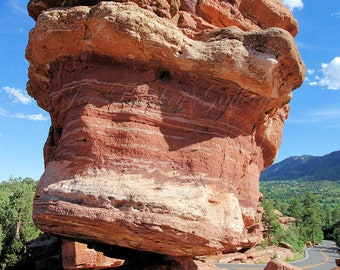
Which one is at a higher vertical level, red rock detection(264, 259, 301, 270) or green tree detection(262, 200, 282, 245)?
red rock detection(264, 259, 301, 270)

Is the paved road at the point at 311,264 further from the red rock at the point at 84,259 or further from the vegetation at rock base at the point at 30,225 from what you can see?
the red rock at the point at 84,259

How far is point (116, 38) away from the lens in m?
7.36

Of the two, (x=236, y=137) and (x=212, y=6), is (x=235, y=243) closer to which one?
(x=236, y=137)

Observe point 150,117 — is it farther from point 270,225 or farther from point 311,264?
point 270,225

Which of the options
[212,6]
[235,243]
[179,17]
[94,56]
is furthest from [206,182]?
[212,6]

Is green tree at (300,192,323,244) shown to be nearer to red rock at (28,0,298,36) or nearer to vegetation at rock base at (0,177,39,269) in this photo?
vegetation at rock base at (0,177,39,269)

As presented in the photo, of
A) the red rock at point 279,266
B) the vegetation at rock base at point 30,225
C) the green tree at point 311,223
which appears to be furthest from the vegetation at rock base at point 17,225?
the green tree at point 311,223

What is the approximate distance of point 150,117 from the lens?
7.70 meters

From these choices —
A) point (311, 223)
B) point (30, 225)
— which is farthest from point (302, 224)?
point (30, 225)

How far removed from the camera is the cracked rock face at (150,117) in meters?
6.74

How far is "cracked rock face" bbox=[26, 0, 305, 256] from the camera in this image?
6.74 m

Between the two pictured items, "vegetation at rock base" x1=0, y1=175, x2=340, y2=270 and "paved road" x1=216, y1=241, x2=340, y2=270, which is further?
"paved road" x1=216, y1=241, x2=340, y2=270

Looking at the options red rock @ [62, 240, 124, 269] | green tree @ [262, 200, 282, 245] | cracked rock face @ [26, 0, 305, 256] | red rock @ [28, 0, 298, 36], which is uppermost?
red rock @ [28, 0, 298, 36]

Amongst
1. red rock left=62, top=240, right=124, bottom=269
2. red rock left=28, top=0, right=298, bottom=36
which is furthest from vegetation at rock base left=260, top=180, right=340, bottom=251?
red rock left=62, top=240, right=124, bottom=269
